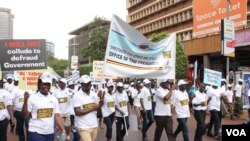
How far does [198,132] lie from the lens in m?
11.0

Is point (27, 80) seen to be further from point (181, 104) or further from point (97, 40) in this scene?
point (97, 40)

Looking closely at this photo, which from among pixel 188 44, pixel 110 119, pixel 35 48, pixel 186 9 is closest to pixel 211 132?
pixel 110 119

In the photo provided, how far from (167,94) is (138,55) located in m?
1.19

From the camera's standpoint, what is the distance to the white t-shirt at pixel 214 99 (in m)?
12.2

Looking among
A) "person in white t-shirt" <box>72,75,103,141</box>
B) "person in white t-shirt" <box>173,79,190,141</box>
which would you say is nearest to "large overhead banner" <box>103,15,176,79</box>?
"person in white t-shirt" <box>173,79,190,141</box>

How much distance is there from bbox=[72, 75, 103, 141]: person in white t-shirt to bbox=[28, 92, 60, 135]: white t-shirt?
80 cm

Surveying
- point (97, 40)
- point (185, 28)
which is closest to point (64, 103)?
point (97, 40)

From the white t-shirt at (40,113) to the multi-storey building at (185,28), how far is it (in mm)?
24750

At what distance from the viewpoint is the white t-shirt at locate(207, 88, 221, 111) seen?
12.2 metres

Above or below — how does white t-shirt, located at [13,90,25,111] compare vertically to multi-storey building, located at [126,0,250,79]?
below

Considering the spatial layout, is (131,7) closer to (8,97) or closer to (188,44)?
(188,44)

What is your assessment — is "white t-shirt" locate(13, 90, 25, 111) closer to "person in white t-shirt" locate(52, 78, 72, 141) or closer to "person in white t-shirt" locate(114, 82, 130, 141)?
"person in white t-shirt" locate(52, 78, 72, 141)

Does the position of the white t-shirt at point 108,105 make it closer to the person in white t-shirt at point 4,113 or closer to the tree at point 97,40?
the person in white t-shirt at point 4,113

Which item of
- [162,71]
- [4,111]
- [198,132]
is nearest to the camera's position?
[4,111]
